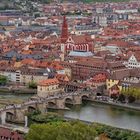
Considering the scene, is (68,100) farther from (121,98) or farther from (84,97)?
(121,98)

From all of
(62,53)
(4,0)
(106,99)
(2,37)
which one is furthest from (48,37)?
(4,0)

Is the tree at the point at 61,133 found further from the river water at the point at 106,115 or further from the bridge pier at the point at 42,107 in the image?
the bridge pier at the point at 42,107

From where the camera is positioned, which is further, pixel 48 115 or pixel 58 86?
pixel 58 86

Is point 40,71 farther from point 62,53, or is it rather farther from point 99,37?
point 99,37

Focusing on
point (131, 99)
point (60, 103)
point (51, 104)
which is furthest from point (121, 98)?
point (51, 104)

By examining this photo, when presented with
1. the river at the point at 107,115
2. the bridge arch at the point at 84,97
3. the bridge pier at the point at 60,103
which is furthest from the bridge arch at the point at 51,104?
the bridge arch at the point at 84,97
